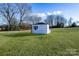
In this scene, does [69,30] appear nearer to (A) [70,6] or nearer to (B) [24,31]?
(A) [70,6]

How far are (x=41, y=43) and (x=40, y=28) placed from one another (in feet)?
0.46

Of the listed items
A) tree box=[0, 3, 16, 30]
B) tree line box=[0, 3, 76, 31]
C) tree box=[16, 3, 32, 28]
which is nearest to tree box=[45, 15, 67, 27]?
tree line box=[0, 3, 76, 31]

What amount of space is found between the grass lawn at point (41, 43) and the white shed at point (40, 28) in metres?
0.04

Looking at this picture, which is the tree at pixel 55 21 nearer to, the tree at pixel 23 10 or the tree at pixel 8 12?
the tree at pixel 23 10

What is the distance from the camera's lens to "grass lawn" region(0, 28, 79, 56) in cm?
235

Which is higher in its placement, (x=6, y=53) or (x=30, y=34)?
(x=30, y=34)

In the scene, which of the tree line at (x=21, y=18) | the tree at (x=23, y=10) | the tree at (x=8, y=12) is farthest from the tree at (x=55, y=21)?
the tree at (x=8, y=12)

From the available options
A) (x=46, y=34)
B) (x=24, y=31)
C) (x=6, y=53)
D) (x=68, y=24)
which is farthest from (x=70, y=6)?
(x=6, y=53)

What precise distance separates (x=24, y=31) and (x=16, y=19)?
0.45 feet

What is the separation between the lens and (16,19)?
2.42 metres

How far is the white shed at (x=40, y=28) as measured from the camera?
239 cm

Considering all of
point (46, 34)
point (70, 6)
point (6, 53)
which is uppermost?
point (70, 6)

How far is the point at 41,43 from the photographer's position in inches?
93.6

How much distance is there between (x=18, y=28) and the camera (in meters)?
2.42
